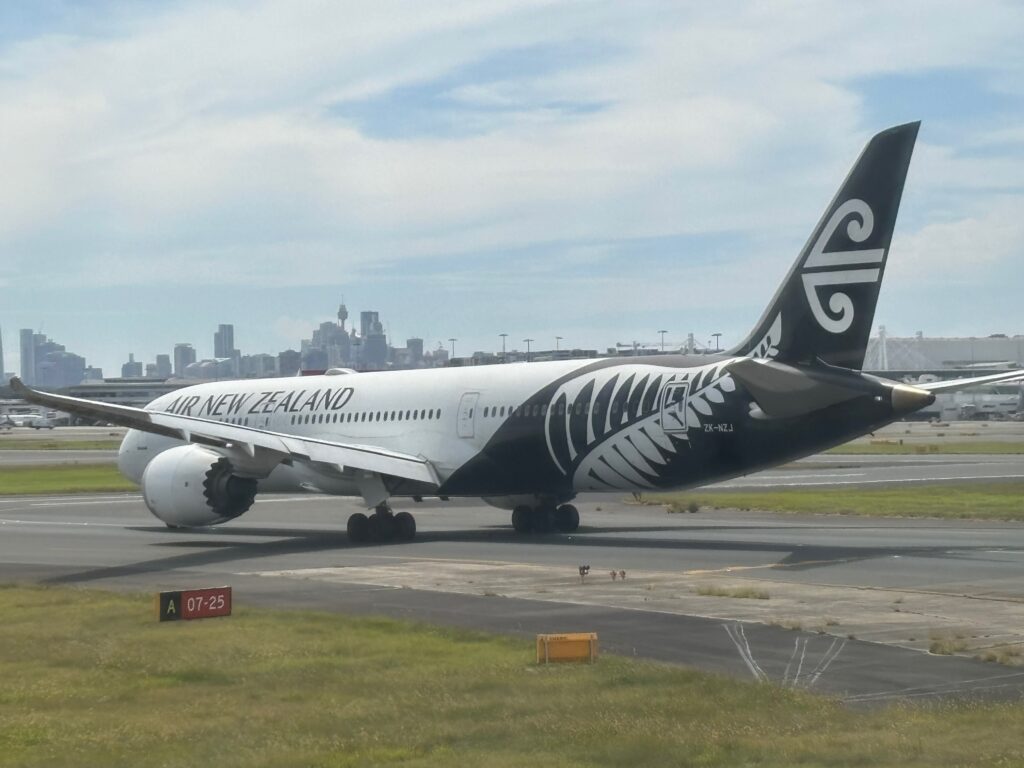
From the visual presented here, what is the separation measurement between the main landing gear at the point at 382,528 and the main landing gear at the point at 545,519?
3251 mm

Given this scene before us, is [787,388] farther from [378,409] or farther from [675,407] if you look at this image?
[378,409]

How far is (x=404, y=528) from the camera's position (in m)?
34.8

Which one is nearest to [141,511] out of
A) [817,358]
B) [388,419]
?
[388,419]

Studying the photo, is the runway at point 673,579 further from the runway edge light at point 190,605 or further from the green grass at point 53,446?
the green grass at point 53,446

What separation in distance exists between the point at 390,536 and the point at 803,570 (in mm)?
12619

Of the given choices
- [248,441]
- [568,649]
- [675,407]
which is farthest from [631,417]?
[568,649]

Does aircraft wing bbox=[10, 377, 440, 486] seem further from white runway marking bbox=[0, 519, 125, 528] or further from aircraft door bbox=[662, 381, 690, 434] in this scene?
white runway marking bbox=[0, 519, 125, 528]

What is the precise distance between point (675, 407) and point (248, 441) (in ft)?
32.2

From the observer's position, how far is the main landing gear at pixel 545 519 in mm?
36656

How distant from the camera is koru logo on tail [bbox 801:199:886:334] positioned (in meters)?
28.5

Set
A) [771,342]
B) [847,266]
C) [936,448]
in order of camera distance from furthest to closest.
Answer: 1. [936,448]
2. [771,342]
3. [847,266]

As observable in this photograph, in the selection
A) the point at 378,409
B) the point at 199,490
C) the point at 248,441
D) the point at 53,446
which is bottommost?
the point at 199,490

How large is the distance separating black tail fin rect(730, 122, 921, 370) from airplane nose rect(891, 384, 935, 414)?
1.33 meters

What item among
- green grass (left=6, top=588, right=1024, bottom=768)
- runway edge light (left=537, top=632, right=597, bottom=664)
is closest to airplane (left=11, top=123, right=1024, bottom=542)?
green grass (left=6, top=588, right=1024, bottom=768)
